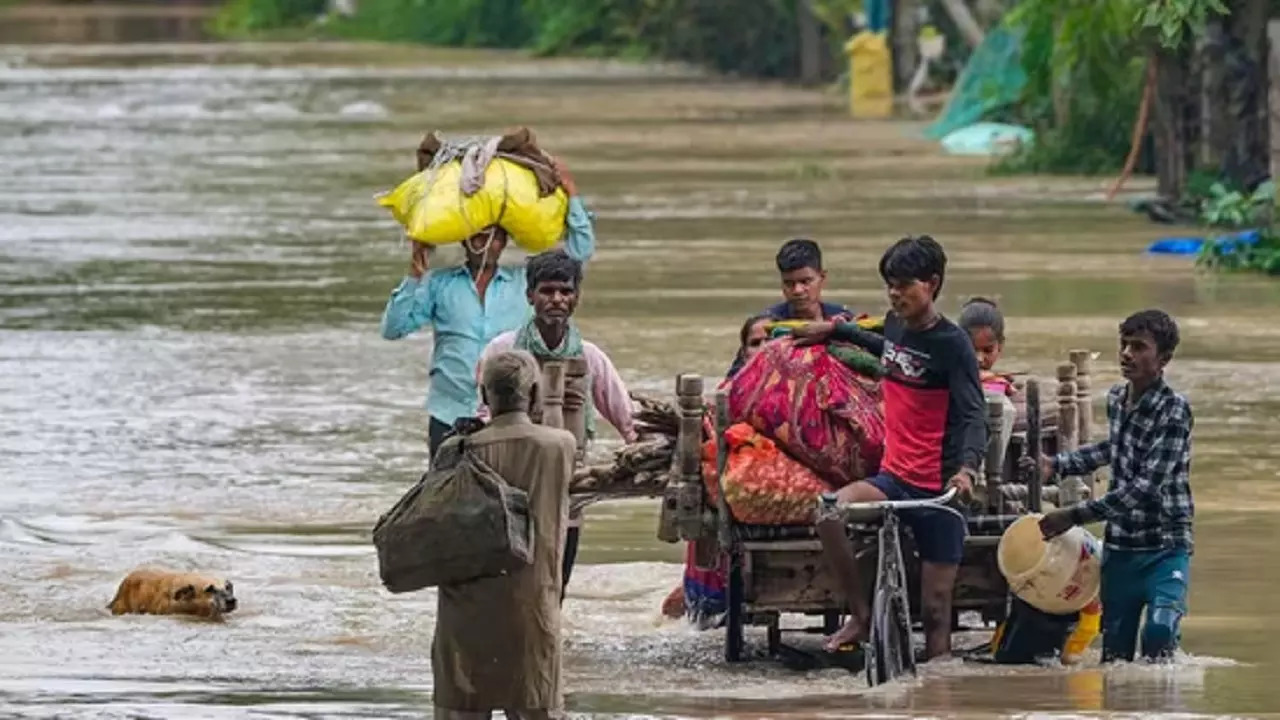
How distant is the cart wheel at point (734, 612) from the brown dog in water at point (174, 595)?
1.98m

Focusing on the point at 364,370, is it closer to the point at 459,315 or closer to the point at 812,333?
the point at 459,315

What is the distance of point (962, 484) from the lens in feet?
32.3

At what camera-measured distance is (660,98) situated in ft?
177

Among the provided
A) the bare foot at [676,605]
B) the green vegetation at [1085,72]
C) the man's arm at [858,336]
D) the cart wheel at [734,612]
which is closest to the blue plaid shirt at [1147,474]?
the man's arm at [858,336]

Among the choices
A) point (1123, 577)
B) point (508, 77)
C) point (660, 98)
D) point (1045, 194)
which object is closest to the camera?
point (1123, 577)

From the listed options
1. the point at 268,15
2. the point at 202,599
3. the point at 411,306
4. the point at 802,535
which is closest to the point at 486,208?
the point at 411,306

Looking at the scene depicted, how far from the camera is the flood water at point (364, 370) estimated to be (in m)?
10.5

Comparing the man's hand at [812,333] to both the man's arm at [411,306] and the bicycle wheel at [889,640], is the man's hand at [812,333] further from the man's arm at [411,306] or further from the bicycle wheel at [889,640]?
the man's arm at [411,306]

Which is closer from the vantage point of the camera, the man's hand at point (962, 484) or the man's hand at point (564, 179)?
the man's hand at point (962, 484)

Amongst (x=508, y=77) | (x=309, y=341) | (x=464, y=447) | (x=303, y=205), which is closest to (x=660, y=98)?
(x=508, y=77)

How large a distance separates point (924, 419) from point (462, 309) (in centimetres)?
206

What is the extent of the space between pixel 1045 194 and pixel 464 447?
24.2 m

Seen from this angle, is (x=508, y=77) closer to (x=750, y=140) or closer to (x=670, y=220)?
(x=750, y=140)

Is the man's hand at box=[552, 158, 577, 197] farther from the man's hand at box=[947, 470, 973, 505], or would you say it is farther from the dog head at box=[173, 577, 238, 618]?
the man's hand at box=[947, 470, 973, 505]
